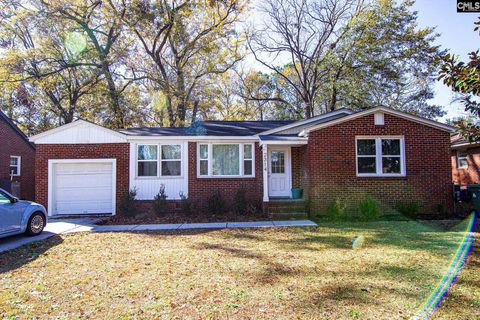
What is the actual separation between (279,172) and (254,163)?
1242 mm

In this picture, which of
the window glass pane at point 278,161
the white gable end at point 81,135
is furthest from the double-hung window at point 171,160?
the window glass pane at point 278,161

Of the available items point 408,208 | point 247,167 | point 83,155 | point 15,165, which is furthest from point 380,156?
point 15,165

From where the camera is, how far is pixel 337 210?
10.2 metres

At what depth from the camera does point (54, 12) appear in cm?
1989

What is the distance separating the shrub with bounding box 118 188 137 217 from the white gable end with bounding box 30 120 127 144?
7.84ft

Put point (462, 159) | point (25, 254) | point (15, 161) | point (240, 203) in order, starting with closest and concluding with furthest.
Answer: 1. point (25, 254)
2. point (240, 203)
3. point (15, 161)
4. point (462, 159)

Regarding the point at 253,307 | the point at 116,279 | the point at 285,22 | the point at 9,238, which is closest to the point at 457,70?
the point at 253,307

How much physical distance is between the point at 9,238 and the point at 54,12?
722 inches

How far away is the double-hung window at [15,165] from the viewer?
1734cm

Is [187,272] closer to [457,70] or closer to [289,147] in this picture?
[457,70]

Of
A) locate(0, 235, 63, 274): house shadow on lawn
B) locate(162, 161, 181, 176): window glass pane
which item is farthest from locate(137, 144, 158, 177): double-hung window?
locate(0, 235, 63, 274): house shadow on lawn

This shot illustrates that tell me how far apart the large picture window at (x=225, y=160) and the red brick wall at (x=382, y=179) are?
113 inches

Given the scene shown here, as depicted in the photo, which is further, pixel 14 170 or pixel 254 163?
pixel 14 170

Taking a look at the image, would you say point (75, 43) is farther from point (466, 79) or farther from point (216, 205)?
point (466, 79)
